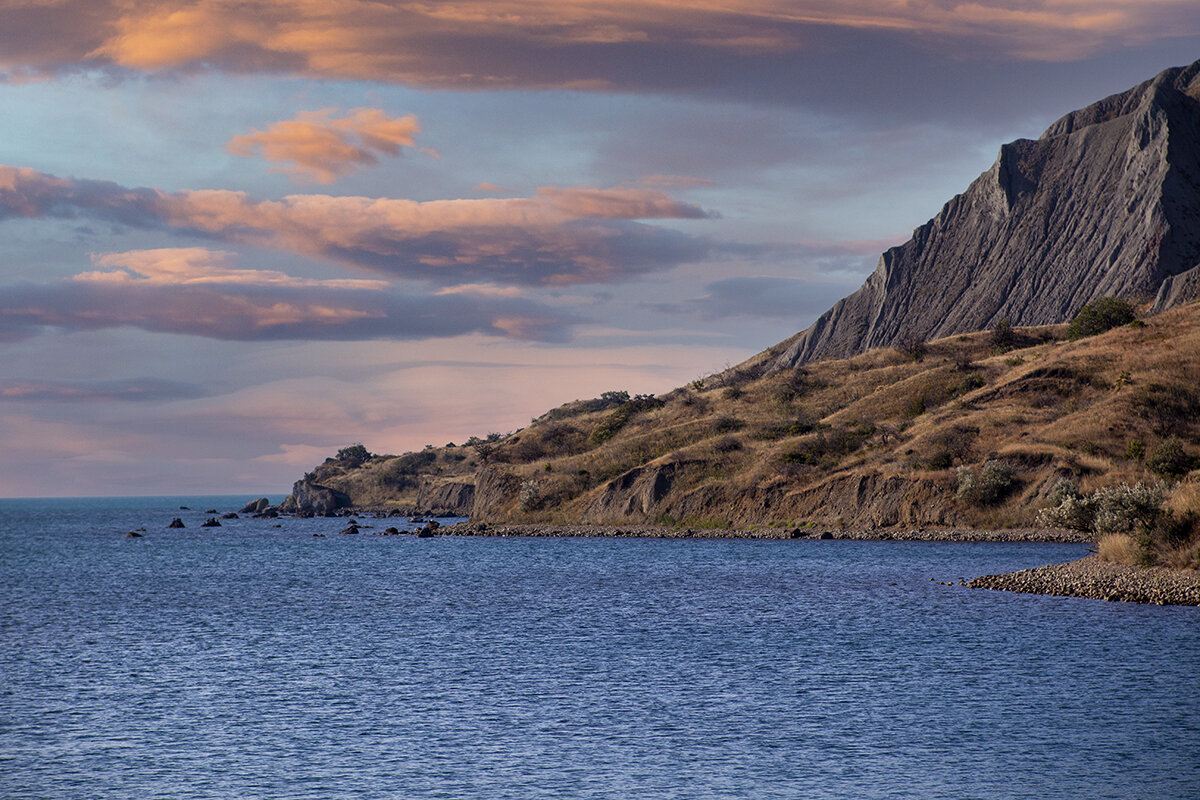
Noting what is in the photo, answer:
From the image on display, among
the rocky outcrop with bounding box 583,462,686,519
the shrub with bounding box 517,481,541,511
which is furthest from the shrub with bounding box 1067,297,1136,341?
the shrub with bounding box 517,481,541,511

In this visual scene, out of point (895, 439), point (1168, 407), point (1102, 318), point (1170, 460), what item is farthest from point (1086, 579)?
point (1102, 318)

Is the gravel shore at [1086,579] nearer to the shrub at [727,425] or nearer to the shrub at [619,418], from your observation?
the shrub at [727,425]

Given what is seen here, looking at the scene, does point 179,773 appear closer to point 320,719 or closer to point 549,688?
point 320,719

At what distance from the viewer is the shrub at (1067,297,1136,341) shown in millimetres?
137625

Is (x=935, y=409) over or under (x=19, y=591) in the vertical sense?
over

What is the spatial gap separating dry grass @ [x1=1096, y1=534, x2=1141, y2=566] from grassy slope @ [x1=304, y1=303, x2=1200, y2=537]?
37669 millimetres

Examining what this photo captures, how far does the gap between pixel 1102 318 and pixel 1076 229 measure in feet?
154

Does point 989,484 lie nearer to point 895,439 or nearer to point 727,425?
point 895,439

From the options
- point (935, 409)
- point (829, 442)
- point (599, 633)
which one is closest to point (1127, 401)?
point (935, 409)

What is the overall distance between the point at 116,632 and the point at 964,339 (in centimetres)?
13895

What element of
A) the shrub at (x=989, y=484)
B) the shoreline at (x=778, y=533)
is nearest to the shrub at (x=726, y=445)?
the shoreline at (x=778, y=533)

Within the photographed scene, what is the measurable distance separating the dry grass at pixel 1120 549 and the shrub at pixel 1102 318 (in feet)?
295

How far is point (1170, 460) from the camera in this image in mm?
93312

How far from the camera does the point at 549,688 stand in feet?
108
